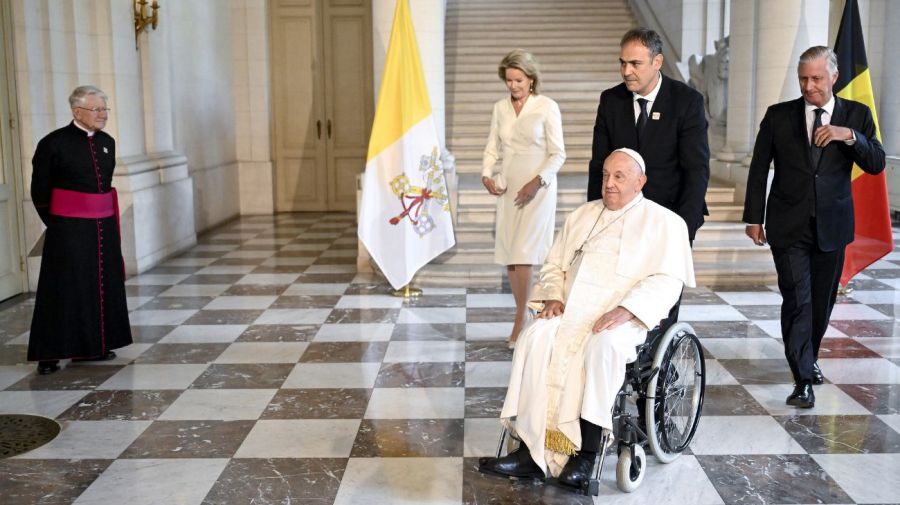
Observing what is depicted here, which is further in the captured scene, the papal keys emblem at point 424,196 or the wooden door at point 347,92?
the wooden door at point 347,92

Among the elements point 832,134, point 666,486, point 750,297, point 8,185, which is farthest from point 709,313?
point 8,185

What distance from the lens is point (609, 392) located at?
3402mm

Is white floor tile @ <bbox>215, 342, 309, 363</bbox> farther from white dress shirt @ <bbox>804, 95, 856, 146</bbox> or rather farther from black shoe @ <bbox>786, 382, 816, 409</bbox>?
white dress shirt @ <bbox>804, 95, 856, 146</bbox>

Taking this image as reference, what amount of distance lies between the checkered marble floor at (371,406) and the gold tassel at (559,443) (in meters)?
0.19

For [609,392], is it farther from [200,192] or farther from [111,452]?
[200,192]

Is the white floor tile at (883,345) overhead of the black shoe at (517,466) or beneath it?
beneath

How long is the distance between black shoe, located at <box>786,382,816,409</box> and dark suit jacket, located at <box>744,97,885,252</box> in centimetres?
67

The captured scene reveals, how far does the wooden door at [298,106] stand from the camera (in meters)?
12.8

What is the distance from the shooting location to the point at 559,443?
11.5ft

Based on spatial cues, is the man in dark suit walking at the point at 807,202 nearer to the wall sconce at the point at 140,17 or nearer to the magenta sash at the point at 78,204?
the magenta sash at the point at 78,204

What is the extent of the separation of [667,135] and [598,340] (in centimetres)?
124

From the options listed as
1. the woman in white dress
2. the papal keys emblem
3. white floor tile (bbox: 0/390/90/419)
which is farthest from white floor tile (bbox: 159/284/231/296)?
the woman in white dress

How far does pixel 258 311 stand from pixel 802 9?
5293 millimetres

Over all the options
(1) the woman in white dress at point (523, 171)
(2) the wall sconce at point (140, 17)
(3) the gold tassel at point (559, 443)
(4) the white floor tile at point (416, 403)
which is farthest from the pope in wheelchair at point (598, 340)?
(2) the wall sconce at point (140, 17)
